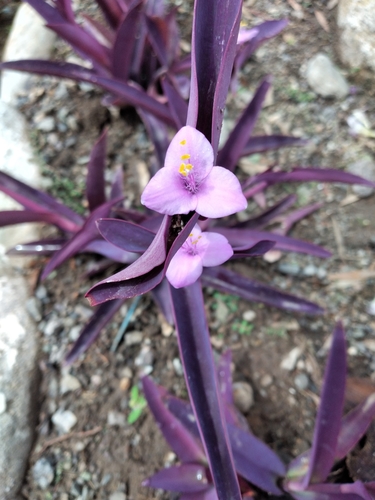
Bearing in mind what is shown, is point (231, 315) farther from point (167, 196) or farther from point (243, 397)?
point (167, 196)

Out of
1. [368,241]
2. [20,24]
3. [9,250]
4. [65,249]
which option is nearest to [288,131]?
[368,241]

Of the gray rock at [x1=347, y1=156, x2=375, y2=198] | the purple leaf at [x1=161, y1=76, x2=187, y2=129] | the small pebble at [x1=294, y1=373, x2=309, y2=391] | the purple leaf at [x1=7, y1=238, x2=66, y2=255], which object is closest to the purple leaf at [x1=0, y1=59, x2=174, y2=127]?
the purple leaf at [x1=161, y1=76, x2=187, y2=129]

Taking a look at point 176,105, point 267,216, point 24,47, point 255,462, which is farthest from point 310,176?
point 24,47

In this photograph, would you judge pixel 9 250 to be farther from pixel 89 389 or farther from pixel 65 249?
pixel 89 389

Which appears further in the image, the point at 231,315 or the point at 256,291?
the point at 231,315

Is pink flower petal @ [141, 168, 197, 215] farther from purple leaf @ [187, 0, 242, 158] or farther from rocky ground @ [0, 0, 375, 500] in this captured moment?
rocky ground @ [0, 0, 375, 500]
